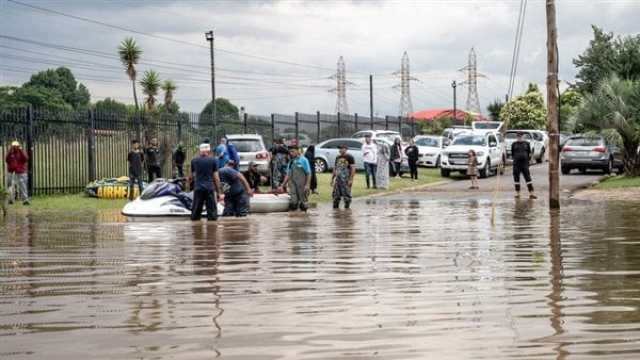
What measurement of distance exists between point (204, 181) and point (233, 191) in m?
1.82

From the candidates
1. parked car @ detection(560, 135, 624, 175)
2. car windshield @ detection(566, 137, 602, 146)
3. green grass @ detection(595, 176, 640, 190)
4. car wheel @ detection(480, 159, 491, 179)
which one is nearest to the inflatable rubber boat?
green grass @ detection(595, 176, 640, 190)

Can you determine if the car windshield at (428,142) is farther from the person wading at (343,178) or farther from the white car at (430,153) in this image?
the person wading at (343,178)

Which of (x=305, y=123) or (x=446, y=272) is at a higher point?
(x=305, y=123)

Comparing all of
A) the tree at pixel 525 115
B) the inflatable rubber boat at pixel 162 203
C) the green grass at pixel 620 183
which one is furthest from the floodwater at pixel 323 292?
the tree at pixel 525 115

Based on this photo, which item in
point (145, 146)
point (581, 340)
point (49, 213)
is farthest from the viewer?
point (145, 146)

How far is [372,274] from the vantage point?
11922 millimetres

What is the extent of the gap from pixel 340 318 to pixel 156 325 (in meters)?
1.52

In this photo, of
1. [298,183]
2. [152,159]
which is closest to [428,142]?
[152,159]

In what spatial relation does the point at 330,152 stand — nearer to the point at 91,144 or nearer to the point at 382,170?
the point at 382,170

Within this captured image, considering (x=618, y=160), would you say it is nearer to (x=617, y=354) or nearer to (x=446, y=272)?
(x=446, y=272)

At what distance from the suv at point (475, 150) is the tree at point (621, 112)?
6.14 metres

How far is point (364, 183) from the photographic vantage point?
37875 mm

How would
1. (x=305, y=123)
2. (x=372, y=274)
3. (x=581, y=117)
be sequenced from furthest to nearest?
(x=305, y=123)
(x=581, y=117)
(x=372, y=274)

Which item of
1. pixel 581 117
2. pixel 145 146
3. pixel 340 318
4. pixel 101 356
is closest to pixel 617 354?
pixel 340 318
